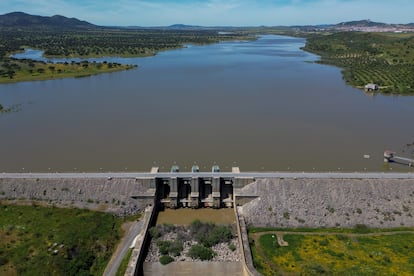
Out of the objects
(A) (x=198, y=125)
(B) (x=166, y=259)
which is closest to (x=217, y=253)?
(B) (x=166, y=259)

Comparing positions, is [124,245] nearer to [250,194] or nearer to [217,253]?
[217,253]

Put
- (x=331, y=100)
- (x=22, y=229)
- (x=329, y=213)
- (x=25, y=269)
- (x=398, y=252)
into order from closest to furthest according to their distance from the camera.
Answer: (x=25, y=269) → (x=398, y=252) → (x=22, y=229) → (x=329, y=213) → (x=331, y=100)

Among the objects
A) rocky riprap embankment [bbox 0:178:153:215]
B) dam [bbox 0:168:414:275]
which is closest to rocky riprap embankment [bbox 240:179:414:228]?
dam [bbox 0:168:414:275]

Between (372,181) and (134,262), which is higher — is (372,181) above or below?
above

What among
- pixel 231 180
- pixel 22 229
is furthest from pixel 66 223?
pixel 231 180

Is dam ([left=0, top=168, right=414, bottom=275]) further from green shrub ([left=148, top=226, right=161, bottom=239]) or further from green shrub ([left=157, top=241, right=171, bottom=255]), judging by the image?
green shrub ([left=157, top=241, right=171, bottom=255])

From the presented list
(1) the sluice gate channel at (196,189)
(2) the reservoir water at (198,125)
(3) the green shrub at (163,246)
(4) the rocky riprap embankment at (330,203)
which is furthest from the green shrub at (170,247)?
(2) the reservoir water at (198,125)

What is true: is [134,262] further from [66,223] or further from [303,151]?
[303,151]
